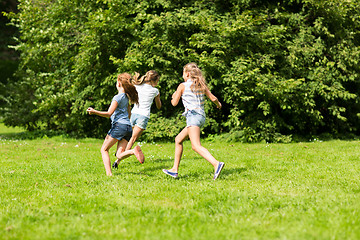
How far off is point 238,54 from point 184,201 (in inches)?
342

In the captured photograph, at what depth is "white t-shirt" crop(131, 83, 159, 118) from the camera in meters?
7.38

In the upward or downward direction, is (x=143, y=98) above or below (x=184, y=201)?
above

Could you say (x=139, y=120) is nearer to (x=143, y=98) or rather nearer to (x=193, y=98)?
(x=143, y=98)

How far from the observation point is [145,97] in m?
7.38

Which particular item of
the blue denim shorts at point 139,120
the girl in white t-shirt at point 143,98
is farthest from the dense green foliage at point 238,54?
the blue denim shorts at point 139,120

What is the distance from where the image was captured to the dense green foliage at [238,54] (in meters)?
11.7

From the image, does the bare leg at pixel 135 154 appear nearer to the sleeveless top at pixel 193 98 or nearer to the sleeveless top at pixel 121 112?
the sleeveless top at pixel 121 112

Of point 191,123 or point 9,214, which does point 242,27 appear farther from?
point 9,214

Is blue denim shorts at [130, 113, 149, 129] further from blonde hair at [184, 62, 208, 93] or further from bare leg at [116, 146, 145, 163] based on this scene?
blonde hair at [184, 62, 208, 93]

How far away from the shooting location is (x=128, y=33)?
13094 mm

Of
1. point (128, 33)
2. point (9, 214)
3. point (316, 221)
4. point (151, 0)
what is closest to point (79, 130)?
point (128, 33)

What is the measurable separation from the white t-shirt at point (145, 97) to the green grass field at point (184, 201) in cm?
105

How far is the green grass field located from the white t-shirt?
1.05 meters

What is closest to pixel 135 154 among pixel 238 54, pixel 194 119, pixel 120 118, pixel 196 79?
pixel 120 118
